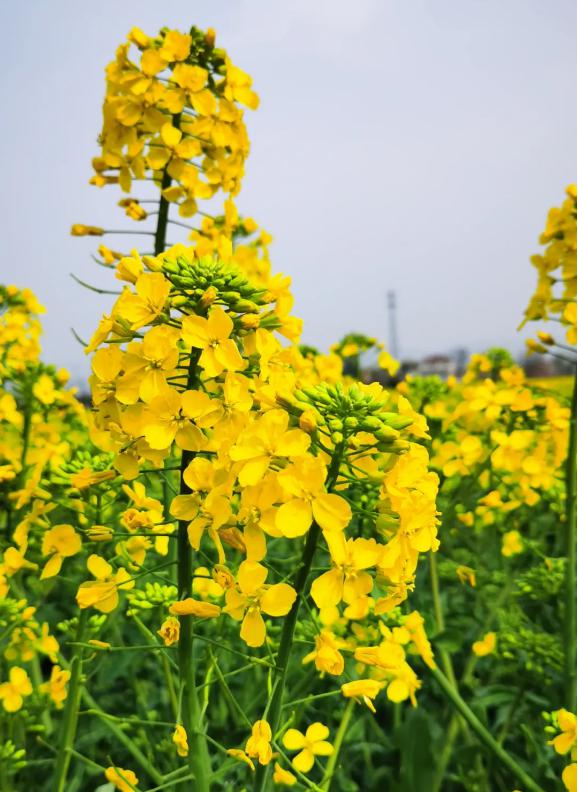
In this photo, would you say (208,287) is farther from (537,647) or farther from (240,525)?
(537,647)

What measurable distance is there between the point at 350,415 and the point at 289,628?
0.46 metres

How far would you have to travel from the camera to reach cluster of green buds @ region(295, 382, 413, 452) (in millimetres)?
1261

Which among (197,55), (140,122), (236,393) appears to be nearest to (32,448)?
(140,122)

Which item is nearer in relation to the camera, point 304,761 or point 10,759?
point 304,761

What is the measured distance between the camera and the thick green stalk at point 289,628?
129cm

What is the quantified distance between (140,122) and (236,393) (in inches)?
60.6

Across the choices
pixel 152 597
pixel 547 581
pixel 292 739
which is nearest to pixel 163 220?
pixel 152 597

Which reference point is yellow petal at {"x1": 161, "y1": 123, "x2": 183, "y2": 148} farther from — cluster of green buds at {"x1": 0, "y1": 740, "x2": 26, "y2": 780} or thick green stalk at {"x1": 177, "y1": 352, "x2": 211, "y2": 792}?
cluster of green buds at {"x1": 0, "y1": 740, "x2": 26, "y2": 780}

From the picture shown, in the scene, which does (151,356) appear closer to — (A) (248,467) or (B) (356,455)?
(A) (248,467)

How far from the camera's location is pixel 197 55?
7.93 ft

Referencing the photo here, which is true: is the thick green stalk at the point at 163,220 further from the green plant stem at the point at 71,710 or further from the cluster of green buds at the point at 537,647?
the cluster of green buds at the point at 537,647

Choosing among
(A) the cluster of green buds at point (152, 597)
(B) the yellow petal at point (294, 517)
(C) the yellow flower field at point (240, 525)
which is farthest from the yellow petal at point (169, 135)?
(B) the yellow petal at point (294, 517)

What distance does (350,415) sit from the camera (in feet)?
4.34

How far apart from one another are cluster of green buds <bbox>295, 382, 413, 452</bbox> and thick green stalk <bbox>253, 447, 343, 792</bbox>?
0.05 m
